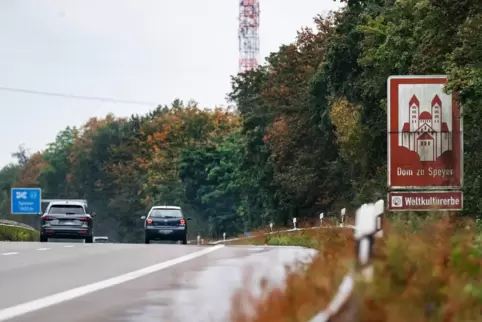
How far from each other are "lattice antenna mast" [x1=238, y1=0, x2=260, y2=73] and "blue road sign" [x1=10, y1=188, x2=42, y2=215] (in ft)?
139

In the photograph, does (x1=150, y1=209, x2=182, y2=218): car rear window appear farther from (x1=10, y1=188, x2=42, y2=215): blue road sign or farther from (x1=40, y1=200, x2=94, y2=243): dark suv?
(x1=10, y1=188, x2=42, y2=215): blue road sign

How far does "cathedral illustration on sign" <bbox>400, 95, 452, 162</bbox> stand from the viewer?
21.9 meters

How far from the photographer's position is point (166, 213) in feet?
154

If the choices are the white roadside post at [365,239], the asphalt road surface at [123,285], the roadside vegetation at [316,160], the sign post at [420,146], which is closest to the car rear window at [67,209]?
the roadside vegetation at [316,160]

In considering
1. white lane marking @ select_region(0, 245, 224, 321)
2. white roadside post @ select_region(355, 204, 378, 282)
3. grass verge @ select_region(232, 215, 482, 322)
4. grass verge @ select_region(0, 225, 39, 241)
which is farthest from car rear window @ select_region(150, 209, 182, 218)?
white roadside post @ select_region(355, 204, 378, 282)

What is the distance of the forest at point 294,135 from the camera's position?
137 feet

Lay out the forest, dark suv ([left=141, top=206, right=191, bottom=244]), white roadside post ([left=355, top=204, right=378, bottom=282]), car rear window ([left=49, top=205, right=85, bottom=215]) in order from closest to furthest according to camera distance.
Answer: white roadside post ([left=355, top=204, right=378, bottom=282]), the forest, car rear window ([left=49, top=205, right=85, bottom=215]), dark suv ([left=141, top=206, right=191, bottom=244])

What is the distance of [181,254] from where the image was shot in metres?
24.9

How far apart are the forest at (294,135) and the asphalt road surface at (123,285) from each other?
13.9 m

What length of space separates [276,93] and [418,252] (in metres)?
69.7

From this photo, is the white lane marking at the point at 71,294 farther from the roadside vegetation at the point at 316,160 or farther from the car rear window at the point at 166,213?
the car rear window at the point at 166,213

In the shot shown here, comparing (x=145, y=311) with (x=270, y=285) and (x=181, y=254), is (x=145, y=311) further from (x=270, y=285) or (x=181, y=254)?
(x=181, y=254)

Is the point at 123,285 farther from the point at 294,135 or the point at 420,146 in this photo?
the point at 294,135

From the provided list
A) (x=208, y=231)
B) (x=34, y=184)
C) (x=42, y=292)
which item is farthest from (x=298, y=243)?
(x=34, y=184)
